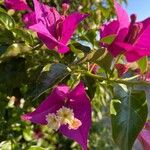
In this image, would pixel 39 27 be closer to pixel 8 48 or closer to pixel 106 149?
pixel 8 48

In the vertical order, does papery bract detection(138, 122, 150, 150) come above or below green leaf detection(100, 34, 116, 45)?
below

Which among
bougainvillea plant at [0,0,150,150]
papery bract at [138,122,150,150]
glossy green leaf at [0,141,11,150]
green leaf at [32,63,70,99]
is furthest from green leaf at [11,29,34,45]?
glossy green leaf at [0,141,11,150]

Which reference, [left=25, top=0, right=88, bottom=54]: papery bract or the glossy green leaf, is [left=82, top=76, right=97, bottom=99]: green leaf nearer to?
[left=25, top=0, right=88, bottom=54]: papery bract

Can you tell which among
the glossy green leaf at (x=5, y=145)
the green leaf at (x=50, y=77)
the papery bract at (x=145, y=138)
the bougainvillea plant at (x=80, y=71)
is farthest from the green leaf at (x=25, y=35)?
the glossy green leaf at (x=5, y=145)

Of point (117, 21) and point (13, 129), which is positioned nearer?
point (117, 21)

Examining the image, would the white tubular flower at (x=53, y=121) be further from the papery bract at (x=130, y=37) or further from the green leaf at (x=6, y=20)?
the green leaf at (x=6, y=20)

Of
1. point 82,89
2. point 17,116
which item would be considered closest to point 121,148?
point 82,89
